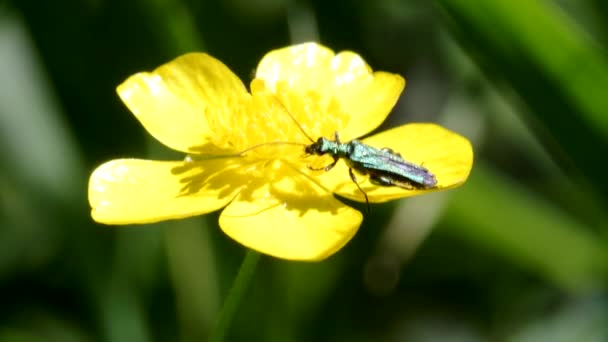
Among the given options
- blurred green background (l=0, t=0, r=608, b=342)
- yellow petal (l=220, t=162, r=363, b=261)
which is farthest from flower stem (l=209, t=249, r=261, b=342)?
blurred green background (l=0, t=0, r=608, b=342)

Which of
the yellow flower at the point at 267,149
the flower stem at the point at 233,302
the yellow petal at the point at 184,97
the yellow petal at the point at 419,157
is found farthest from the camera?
the yellow petal at the point at 184,97

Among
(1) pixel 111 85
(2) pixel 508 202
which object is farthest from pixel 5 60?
(2) pixel 508 202

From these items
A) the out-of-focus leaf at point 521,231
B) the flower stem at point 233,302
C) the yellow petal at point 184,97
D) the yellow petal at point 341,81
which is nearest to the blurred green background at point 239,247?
the out-of-focus leaf at point 521,231

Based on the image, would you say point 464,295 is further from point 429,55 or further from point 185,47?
point 185,47

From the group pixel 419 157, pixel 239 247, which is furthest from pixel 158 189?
pixel 239 247

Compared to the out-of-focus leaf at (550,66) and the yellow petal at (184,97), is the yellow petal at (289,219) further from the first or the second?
the out-of-focus leaf at (550,66)

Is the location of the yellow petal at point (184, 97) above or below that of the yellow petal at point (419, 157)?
above

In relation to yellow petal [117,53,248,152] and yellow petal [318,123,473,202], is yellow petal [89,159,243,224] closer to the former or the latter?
yellow petal [117,53,248,152]

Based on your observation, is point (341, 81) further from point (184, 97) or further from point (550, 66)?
point (550, 66)

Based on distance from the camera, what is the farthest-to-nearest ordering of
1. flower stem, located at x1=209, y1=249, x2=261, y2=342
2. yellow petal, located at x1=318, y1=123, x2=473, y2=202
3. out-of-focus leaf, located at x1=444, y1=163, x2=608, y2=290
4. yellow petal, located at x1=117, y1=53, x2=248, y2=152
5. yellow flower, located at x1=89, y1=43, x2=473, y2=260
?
out-of-focus leaf, located at x1=444, y1=163, x2=608, y2=290
yellow petal, located at x1=117, y1=53, x2=248, y2=152
yellow petal, located at x1=318, y1=123, x2=473, y2=202
yellow flower, located at x1=89, y1=43, x2=473, y2=260
flower stem, located at x1=209, y1=249, x2=261, y2=342
